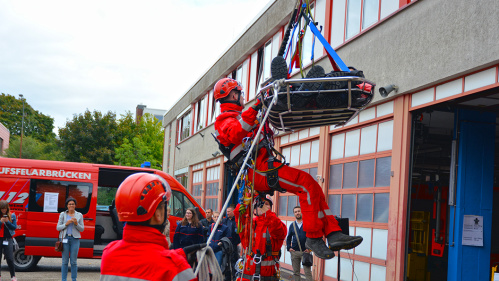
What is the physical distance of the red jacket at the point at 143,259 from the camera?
3.10 metres

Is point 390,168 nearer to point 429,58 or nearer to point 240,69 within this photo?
point 429,58

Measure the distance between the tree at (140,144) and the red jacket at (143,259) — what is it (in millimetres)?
52562

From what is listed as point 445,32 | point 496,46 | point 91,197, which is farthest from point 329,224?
point 91,197

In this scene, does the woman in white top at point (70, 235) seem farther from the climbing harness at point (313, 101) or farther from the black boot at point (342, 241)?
the black boot at point (342, 241)

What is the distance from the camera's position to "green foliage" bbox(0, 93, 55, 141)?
269 feet

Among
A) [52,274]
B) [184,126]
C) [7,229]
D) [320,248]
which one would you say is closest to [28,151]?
[184,126]

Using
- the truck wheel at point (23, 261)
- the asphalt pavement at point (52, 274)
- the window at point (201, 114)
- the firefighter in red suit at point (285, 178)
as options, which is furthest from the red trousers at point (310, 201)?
the window at point (201, 114)

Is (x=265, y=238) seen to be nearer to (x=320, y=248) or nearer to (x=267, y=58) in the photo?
(x=320, y=248)

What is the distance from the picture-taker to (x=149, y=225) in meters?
3.28

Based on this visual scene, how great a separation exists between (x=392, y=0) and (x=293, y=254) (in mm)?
6130

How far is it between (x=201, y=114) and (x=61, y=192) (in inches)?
708

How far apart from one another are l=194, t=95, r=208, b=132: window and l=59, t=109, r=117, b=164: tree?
78.4 feet

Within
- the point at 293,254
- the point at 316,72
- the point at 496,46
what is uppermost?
the point at 496,46

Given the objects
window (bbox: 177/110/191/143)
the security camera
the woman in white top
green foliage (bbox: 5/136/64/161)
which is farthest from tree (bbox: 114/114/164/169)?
the security camera
